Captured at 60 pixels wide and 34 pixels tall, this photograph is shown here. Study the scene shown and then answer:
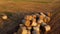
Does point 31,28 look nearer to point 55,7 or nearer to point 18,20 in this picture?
point 18,20

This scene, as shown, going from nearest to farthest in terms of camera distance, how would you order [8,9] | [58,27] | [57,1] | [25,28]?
[25,28]
[58,27]
[8,9]
[57,1]

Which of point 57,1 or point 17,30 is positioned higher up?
point 57,1

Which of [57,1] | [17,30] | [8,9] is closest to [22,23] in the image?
[17,30]

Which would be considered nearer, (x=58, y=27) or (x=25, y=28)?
(x=25, y=28)

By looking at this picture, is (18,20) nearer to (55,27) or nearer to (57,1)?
(55,27)

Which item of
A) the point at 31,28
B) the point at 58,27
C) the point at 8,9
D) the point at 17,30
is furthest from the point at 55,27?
the point at 8,9

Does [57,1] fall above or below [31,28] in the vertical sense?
above

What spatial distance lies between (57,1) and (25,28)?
102 inches

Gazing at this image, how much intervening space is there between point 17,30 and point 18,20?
0.61 meters

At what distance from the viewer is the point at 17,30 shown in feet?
15.8

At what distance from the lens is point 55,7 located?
245 inches

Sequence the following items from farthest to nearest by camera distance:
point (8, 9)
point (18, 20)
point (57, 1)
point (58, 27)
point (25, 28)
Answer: point (57, 1), point (8, 9), point (18, 20), point (58, 27), point (25, 28)

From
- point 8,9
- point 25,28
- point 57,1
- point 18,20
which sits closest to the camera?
point 25,28

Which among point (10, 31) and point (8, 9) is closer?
point (10, 31)
